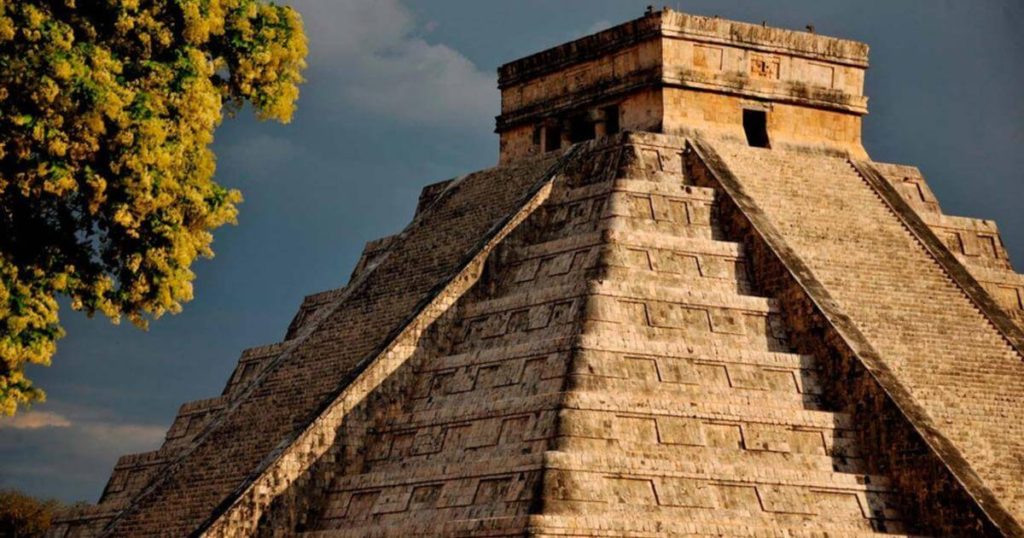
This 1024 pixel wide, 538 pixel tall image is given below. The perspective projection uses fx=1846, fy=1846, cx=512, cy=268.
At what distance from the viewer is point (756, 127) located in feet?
110

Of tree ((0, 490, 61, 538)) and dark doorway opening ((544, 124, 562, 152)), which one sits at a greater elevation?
dark doorway opening ((544, 124, 562, 152))

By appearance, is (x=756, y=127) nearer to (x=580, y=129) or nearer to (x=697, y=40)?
(x=697, y=40)

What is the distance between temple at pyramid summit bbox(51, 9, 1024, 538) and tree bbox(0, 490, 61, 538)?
46.8 feet

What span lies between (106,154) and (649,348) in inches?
333

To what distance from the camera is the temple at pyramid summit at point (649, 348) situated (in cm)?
2488

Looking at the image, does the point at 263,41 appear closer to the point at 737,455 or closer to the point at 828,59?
the point at 737,455

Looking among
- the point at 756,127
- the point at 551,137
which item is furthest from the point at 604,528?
the point at 551,137

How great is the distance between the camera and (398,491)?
25984 mm

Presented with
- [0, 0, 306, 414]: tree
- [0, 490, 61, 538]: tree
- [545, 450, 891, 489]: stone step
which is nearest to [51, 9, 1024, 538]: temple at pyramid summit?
[545, 450, 891, 489]: stone step

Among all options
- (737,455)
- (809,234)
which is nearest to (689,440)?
(737,455)

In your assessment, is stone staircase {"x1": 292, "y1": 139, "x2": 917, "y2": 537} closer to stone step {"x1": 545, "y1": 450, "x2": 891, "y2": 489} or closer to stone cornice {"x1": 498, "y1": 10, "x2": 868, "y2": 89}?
stone step {"x1": 545, "y1": 450, "x2": 891, "y2": 489}

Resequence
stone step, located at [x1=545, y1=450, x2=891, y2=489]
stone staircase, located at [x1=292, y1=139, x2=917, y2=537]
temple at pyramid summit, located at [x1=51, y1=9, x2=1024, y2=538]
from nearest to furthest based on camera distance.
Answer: stone step, located at [x1=545, y1=450, x2=891, y2=489]
stone staircase, located at [x1=292, y1=139, x2=917, y2=537]
temple at pyramid summit, located at [x1=51, y1=9, x2=1024, y2=538]

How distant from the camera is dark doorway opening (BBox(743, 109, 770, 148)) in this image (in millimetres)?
33375

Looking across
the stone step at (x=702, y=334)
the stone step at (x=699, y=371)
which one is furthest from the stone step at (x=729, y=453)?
the stone step at (x=702, y=334)
